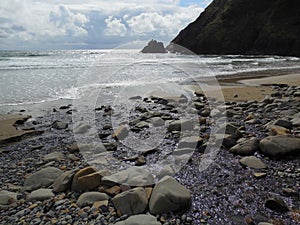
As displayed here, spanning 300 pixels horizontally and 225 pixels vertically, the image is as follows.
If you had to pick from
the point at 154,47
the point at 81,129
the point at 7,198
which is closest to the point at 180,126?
the point at 81,129

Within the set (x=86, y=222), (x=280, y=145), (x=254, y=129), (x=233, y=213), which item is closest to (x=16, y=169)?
(x=86, y=222)

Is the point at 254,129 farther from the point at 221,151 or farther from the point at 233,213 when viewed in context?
the point at 233,213

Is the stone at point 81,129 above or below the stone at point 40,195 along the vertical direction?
below

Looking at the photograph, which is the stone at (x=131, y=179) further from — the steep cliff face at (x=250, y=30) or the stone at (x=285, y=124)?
the steep cliff face at (x=250, y=30)

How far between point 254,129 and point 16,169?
4.22 m

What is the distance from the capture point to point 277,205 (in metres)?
2.60

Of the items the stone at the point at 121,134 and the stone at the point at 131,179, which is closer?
the stone at the point at 131,179

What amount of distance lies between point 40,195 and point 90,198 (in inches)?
25.9

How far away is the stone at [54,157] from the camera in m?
4.11

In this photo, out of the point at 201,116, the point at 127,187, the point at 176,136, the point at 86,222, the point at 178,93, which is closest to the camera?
the point at 86,222

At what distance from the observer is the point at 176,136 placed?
15.9ft

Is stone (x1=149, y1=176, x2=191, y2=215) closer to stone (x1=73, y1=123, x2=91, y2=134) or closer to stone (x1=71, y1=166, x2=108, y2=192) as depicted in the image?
stone (x1=71, y1=166, x2=108, y2=192)

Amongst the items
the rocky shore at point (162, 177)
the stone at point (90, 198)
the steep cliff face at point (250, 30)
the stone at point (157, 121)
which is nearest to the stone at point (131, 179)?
the rocky shore at point (162, 177)

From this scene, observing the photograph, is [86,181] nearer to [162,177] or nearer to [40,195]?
[40,195]
